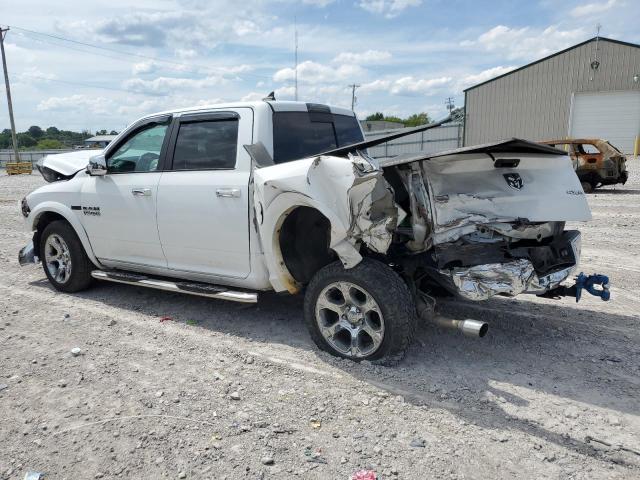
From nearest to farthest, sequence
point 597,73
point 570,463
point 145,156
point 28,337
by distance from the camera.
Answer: point 570,463 < point 28,337 < point 145,156 < point 597,73

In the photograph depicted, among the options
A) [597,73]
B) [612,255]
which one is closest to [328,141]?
[612,255]

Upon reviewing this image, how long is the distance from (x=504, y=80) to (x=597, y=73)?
4.90 m

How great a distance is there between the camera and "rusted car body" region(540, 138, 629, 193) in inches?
530

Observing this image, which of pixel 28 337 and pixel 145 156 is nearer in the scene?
pixel 28 337

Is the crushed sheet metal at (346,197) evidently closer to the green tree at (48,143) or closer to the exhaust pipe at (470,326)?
the exhaust pipe at (470,326)

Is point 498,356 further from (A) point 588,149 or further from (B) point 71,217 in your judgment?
(A) point 588,149

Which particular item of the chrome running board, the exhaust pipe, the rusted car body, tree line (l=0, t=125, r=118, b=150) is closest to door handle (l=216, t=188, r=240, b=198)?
the chrome running board

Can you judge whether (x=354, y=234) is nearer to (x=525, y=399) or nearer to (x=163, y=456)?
(x=525, y=399)

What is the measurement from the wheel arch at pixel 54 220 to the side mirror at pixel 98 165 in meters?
0.65

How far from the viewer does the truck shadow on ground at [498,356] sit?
327cm

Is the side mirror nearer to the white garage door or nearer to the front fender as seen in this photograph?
the front fender

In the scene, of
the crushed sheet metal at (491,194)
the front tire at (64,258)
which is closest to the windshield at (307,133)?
the crushed sheet metal at (491,194)

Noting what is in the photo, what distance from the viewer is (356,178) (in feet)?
11.4

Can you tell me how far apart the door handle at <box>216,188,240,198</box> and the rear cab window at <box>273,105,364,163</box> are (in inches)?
16.7
